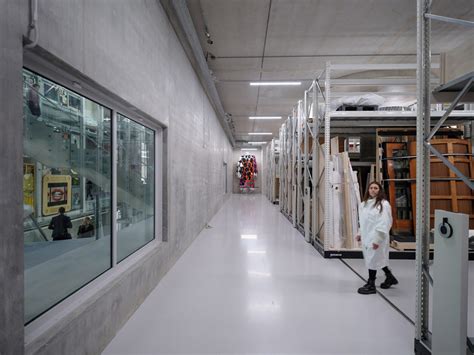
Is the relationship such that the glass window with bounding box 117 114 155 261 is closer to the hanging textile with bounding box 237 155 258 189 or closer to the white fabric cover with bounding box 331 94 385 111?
the white fabric cover with bounding box 331 94 385 111

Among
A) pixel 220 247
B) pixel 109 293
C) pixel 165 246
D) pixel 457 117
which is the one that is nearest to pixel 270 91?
pixel 457 117

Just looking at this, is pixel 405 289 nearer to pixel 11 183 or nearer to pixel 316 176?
pixel 316 176

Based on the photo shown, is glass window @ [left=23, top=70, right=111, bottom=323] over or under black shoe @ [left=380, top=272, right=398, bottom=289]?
over

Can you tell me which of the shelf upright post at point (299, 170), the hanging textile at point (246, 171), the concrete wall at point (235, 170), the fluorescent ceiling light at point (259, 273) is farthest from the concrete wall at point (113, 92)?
the concrete wall at point (235, 170)

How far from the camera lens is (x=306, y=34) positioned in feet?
20.0

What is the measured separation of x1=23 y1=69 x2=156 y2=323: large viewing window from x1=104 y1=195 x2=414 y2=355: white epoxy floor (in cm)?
76

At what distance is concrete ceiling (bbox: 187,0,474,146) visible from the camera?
16.8 ft

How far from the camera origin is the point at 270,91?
392 inches

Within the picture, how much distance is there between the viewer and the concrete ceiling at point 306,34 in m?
5.12

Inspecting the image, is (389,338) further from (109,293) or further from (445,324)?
(109,293)

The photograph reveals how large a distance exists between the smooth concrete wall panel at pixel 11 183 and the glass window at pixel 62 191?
48cm

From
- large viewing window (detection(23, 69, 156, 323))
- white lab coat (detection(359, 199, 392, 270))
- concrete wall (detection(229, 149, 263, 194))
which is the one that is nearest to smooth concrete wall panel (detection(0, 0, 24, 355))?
large viewing window (detection(23, 69, 156, 323))

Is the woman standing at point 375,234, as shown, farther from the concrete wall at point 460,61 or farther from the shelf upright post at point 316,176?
the shelf upright post at point 316,176

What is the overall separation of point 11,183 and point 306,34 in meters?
6.33
